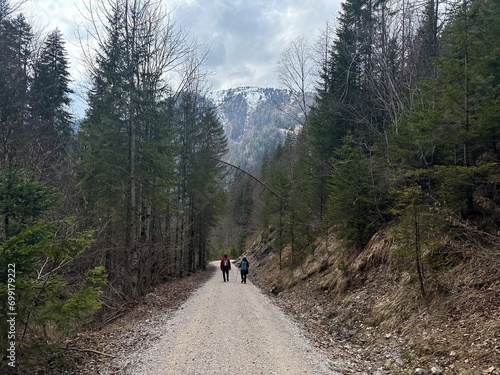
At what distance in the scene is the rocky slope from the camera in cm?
591

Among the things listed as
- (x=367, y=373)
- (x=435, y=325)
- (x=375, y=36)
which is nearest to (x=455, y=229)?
(x=435, y=325)

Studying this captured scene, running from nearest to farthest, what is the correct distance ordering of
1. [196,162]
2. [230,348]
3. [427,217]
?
[230,348], [427,217], [196,162]

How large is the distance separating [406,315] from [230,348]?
174 inches

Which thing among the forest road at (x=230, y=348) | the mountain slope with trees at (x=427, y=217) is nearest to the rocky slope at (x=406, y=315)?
the mountain slope with trees at (x=427, y=217)

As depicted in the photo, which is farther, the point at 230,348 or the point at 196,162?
the point at 196,162

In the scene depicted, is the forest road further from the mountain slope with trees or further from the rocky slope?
the mountain slope with trees

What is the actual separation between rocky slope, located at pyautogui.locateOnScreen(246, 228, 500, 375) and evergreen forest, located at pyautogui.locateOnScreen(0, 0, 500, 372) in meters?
0.54

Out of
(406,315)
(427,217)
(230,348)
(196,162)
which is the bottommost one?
(230,348)

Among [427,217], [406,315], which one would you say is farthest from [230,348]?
[427,217]

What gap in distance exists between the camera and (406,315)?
824 centimetres

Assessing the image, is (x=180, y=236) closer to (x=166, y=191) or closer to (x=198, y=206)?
(x=198, y=206)

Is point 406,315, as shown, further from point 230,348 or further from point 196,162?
point 196,162

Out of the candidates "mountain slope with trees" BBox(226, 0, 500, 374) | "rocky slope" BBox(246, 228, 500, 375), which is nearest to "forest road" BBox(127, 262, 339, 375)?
"rocky slope" BBox(246, 228, 500, 375)

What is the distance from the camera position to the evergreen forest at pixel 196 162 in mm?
5891
